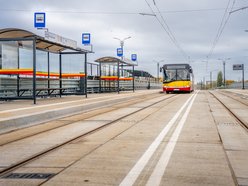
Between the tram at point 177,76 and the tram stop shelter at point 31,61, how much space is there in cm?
1435

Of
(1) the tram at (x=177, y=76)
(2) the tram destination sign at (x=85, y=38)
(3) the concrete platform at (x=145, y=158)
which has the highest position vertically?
(2) the tram destination sign at (x=85, y=38)

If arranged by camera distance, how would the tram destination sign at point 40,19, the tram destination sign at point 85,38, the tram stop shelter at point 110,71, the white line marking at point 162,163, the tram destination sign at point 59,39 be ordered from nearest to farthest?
1. the white line marking at point 162,163
2. the tram destination sign at point 59,39
3. the tram destination sign at point 40,19
4. the tram stop shelter at point 110,71
5. the tram destination sign at point 85,38

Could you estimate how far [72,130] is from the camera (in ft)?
32.0

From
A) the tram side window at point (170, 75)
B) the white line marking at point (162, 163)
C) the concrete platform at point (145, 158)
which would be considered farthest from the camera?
the tram side window at point (170, 75)

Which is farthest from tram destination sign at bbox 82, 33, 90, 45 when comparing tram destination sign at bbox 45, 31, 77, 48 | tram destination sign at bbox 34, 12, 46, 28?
tram destination sign at bbox 45, 31, 77, 48

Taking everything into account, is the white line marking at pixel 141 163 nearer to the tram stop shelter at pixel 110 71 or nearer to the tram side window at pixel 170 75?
the tram stop shelter at pixel 110 71

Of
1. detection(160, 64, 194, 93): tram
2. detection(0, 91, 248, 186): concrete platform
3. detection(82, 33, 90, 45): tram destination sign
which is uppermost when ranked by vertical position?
detection(82, 33, 90, 45): tram destination sign

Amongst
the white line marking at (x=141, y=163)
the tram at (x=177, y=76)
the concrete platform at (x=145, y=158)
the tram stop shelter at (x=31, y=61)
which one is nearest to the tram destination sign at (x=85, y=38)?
the tram at (x=177, y=76)

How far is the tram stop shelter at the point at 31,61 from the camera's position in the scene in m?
16.9

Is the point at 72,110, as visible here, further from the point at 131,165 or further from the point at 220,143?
the point at 131,165

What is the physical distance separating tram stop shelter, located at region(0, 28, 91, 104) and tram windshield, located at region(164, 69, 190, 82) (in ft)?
47.0

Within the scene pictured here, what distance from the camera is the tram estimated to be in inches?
1486

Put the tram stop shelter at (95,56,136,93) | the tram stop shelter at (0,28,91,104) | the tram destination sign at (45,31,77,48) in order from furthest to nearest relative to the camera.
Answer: the tram stop shelter at (95,56,136,93) < the tram destination sign at (45,31,77,48) < the tram stop shelter at (0,28,91,104)

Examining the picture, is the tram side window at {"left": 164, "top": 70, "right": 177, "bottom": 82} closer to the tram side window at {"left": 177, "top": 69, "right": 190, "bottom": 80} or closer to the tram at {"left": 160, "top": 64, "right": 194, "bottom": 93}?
the tram at {"left": 160, "top": 64, "right": 194, "bottom": 93}
